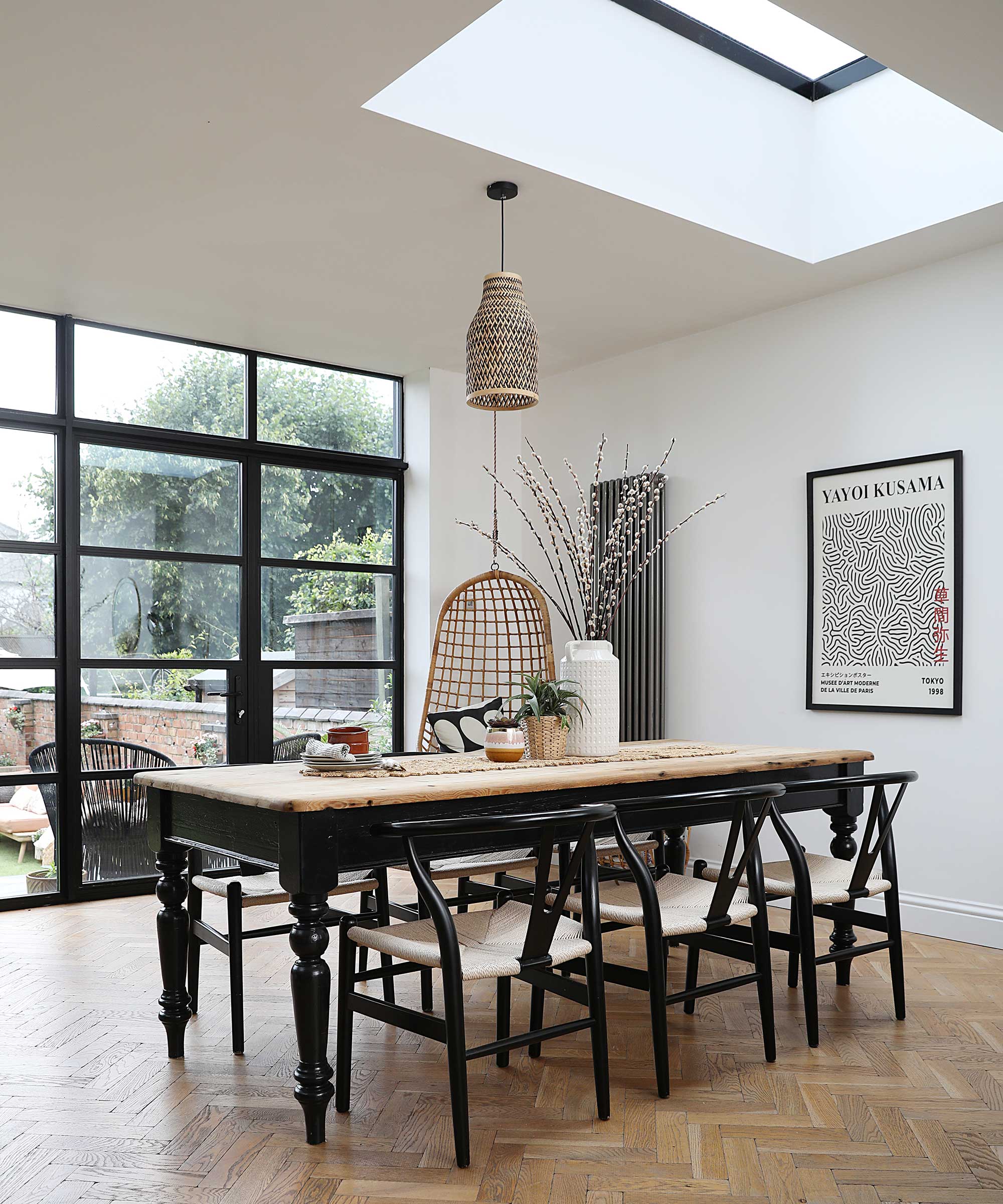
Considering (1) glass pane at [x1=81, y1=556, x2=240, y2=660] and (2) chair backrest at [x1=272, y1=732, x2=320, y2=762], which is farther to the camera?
(2) chair backrest at [x1=272, y1=732, x2=320, y2=762]

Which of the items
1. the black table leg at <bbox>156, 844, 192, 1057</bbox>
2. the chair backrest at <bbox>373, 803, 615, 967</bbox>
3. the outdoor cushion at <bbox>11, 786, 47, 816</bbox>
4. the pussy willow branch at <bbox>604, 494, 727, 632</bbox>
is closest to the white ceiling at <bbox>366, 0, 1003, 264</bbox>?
the pussy willow branch at <bbox>604, 494, 727, 632</bbox>

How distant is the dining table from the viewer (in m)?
2.38

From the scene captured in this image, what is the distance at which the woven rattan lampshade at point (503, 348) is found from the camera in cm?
358

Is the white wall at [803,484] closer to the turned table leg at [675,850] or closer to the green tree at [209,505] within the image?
the turned table leg at [675,850]

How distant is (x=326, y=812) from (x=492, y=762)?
867 mm

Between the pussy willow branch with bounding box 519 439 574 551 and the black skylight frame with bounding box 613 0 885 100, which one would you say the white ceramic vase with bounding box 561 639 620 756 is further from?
the black skylight frame with bounding box 613 0 885 100

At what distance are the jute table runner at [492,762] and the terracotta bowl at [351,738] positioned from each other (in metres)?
0.08

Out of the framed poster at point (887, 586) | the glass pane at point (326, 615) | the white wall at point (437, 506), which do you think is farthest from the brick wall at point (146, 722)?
the framed poster at point (887, 586)

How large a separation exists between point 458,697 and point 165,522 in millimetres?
1889

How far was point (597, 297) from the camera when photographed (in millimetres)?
5039

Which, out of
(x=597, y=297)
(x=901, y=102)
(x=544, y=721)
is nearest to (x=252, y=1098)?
(x=544, y=721)

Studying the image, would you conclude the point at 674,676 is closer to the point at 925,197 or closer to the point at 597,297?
the point at 597,297

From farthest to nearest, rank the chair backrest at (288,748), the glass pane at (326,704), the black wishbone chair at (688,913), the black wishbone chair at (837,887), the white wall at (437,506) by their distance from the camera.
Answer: the white wall at (437,506) < the glass pane at (326,704) < the chair backrest at (288,748) < the black wishbone chair at (837,887) < the black wishbone chair at (688,913)

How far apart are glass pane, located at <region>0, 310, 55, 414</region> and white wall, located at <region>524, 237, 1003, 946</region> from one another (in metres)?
2.87
